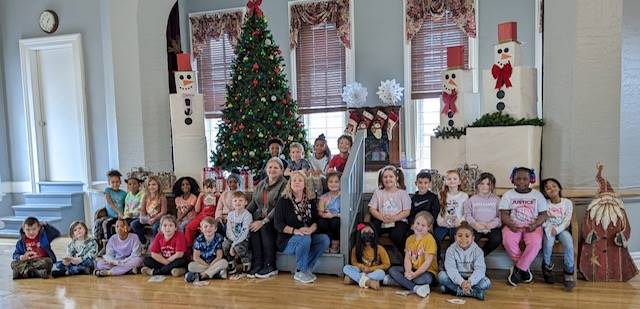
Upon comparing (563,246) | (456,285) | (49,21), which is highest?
(49,21)

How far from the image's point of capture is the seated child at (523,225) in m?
3.79

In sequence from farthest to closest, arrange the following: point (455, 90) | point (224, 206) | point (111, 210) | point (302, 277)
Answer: point (111, 210), point (455, 90), point (224, 206), point (302, 277)

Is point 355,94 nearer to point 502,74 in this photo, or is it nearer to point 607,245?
point 502,74

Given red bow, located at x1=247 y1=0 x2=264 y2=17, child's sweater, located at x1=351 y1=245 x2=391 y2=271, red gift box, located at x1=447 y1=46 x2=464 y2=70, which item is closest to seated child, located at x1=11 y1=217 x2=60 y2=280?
child's sweater, located at x1=351 y1=245 x2=391 y2=271

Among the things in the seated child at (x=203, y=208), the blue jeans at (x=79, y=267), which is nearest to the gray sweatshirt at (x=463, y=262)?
the seated child at (x=203, y=208)

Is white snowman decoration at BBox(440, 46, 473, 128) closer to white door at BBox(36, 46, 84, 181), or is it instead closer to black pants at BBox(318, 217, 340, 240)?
black pants at BBox(318, 217, 340, 240)

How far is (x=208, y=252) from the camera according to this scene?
14.3ft

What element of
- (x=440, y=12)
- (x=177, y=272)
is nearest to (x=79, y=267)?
(x=177, y=272)

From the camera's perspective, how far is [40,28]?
7066 mm

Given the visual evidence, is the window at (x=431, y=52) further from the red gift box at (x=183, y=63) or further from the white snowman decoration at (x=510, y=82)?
the red gift box at (x=183, y=63)

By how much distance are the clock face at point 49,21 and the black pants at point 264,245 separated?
483cm

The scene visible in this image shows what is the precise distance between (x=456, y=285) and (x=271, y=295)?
1.40 metres

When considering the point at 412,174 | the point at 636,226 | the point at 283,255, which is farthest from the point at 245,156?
the point at 636,226

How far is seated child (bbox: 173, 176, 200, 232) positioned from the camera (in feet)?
15.8
